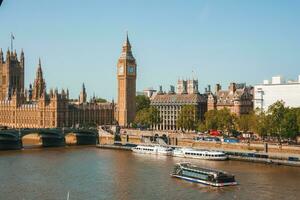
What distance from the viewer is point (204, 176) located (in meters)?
51.8

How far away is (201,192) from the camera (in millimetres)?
47188

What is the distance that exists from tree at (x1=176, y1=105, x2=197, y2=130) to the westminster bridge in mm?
16418

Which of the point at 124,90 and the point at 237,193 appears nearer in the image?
the point at 237,193

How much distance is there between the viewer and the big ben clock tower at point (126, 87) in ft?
383

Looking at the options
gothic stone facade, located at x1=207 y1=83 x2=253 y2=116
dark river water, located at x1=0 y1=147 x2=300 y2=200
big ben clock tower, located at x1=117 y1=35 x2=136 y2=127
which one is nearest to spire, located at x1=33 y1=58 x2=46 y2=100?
big ben clock tower, located at x1=117 y1=35 x2=136 y2=127

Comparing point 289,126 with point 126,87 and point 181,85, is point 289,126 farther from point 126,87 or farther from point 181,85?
point 181,85

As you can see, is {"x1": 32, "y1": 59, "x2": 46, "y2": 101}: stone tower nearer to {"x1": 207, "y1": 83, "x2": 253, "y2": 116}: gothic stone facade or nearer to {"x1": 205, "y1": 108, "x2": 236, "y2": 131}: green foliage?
{"x1": 207, "y1": 83, "x2": 253, "y2": 116}: gothic stone facade

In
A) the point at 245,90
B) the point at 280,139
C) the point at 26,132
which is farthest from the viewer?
the point at 245,90

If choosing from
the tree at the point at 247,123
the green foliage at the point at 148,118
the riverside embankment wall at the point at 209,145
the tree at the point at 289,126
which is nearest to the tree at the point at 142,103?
the green foliage at the point at 148,118

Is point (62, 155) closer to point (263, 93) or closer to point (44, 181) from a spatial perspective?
point (44, 181)

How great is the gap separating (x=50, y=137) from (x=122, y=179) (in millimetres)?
42081

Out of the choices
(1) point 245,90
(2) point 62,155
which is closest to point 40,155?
(2) point 62,155

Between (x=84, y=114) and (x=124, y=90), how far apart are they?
11049 millimetres

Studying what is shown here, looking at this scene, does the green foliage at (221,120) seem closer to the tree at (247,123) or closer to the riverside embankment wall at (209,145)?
the tree at (247,123)
